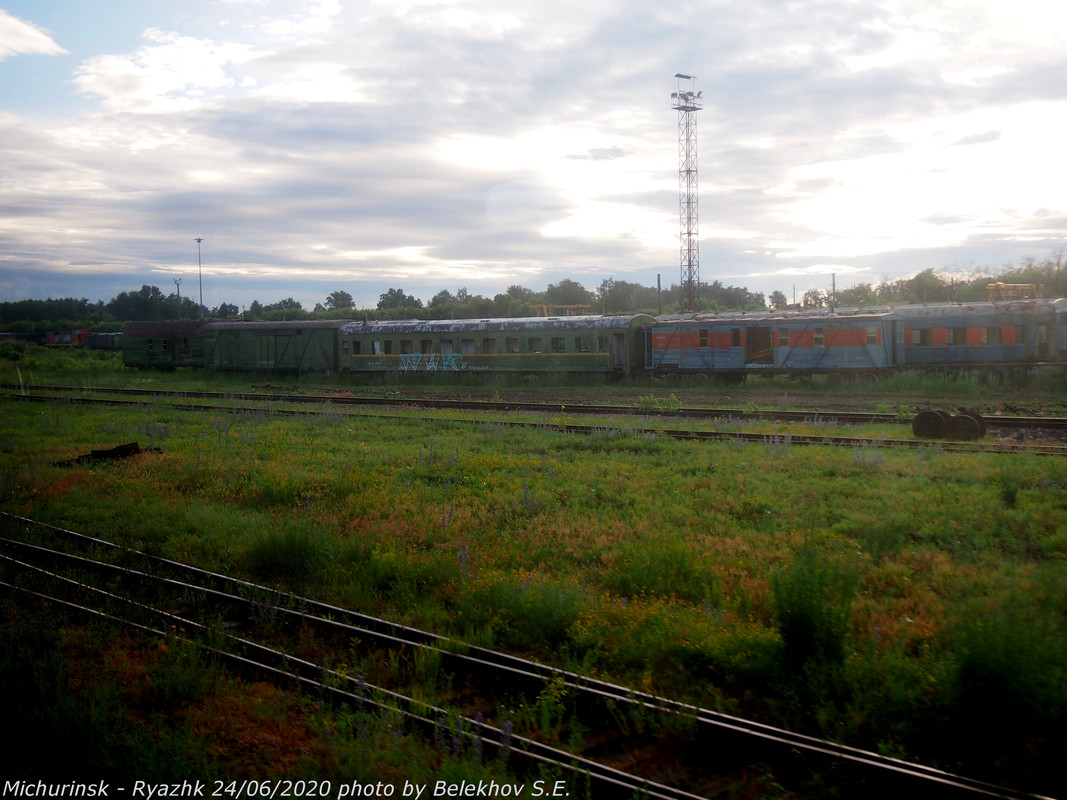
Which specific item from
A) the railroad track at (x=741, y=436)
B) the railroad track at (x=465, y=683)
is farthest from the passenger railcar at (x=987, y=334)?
the railroad track at (x=465, y=683)

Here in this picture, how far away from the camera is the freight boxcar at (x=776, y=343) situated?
2758 cm

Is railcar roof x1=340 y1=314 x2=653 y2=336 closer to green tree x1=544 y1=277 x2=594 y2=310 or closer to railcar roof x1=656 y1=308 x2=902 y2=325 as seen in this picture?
railcar roof x1=656 y1=308 x2=902 y2=325

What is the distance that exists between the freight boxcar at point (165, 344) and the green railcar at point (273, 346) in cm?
105

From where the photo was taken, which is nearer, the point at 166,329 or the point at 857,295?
the point at 166,329

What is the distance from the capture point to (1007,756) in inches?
170

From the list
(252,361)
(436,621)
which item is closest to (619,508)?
(436,621)

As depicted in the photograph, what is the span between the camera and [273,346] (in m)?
39.9

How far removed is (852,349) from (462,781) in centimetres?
2677

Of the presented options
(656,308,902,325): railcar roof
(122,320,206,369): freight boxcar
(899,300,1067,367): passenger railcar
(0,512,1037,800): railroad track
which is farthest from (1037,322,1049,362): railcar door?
(122,320,206,369): freight boxcar

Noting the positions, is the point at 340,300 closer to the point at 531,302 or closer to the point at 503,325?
the point at 531,302

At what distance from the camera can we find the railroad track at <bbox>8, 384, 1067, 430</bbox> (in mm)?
16572

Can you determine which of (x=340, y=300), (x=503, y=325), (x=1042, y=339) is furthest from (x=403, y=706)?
(x=340, y=300)

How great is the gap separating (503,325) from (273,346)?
1368cm

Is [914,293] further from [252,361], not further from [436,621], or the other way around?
[436,621]
